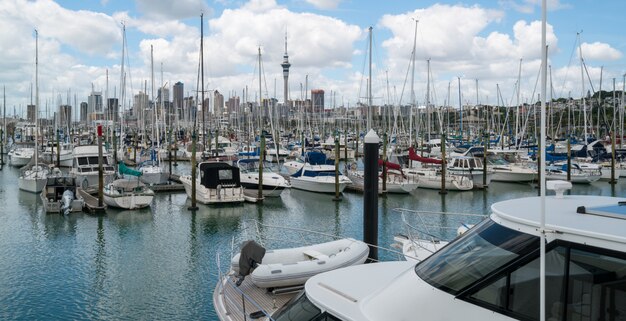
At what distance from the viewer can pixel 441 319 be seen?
4.88 metres

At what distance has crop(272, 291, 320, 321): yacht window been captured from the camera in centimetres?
589

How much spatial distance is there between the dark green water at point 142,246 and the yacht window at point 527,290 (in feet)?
36.5

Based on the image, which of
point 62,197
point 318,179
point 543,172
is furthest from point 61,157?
point 543,172

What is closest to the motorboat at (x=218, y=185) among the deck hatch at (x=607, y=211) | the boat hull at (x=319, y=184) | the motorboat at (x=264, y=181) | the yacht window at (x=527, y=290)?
the motorboat at (x=264, y=181)

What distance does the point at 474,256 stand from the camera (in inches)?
205

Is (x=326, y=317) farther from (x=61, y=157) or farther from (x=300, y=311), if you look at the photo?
(x=61, y=157)

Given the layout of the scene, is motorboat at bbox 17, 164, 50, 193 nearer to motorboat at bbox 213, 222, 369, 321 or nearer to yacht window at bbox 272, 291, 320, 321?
motorboat at bbox 213, 222, 369, 321

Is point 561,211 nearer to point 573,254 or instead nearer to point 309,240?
point 573,254

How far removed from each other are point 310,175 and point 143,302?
24477 mm

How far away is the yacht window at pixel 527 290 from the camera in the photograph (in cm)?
446

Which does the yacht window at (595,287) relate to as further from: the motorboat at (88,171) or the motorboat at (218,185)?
the motorboat at (88,171)

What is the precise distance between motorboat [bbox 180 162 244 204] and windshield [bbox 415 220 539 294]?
28.1m

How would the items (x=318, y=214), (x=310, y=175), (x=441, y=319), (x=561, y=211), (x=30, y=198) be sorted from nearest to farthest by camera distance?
(x=441, y=319)
(x=561, y=211)
(x=318, y=214)
(x=30, y=198)
(x=310, y=175)

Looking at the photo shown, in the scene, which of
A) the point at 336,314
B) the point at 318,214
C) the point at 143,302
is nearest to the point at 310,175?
the point at 318,214
